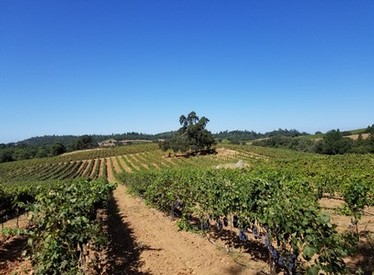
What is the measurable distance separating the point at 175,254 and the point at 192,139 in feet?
236

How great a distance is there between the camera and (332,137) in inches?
3659

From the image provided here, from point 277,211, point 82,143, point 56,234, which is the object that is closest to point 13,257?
point 56,234

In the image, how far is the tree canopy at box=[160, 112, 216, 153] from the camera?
8050 cm

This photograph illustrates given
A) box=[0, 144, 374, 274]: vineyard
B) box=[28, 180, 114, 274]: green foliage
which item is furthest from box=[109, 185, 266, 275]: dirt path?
box=[28, 180, 114, 274]: green foliage

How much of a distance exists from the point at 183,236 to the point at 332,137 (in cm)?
9371

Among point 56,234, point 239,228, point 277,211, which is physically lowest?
point 239,228

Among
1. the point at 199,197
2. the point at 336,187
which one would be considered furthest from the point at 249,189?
the point at 336,187

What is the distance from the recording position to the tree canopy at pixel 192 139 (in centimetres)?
8050

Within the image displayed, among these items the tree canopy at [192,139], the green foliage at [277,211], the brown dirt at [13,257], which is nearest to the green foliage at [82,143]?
the tree canopy at [192,139]

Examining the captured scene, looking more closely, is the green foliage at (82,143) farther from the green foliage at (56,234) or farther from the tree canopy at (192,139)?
the green foliage at (56,234)

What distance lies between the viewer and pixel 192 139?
81.4 m

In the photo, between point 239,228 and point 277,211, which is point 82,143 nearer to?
point 239,228

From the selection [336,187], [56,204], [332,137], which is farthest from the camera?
[332,137]

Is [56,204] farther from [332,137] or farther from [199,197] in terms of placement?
[332,137]
